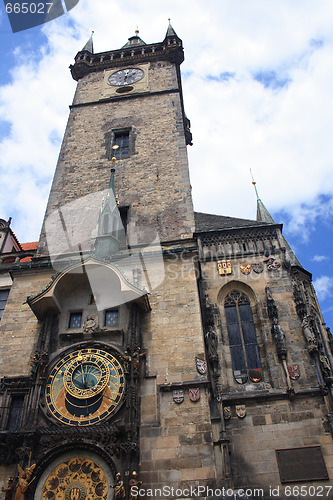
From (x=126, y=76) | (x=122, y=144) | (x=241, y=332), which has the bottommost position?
(x=241, y=332)

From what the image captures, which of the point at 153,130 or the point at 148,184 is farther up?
the point at 153,130

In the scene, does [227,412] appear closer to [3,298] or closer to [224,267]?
[224,267]

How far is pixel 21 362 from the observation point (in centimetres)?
926

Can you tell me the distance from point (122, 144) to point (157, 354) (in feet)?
29.3

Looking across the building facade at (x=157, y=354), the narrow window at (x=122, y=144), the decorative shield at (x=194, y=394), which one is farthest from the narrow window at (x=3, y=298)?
the narrow window at (x=122, y=144)

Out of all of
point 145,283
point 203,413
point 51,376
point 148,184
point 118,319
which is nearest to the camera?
point 203,413

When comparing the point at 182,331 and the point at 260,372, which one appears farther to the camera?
the point at 260,372

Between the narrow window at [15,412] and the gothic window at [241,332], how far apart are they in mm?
4590

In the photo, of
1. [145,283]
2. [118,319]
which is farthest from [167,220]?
[118,319]

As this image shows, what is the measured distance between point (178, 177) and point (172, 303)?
17.0 ft

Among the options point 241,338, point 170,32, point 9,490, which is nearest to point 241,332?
point 241,338

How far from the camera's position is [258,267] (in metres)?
11.7

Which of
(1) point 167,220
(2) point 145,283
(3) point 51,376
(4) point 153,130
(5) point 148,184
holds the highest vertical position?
(4) point 153,130

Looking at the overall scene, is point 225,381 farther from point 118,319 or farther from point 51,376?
point 51,376
